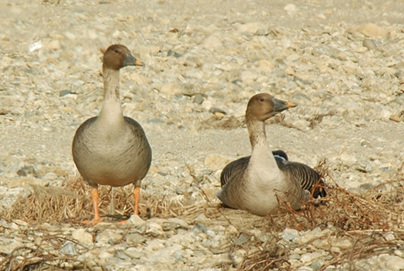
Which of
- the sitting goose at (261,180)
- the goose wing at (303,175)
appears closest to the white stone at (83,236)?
the sitting goose at (261,180)

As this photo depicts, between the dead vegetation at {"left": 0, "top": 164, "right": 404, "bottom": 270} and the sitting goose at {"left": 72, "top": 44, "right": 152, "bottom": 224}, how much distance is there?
1.71ft

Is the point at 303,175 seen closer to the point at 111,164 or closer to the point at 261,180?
the point at 261,180

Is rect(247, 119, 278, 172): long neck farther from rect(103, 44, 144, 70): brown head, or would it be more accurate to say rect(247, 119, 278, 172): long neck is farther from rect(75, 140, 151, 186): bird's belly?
rect(103, 44, 144, 70): brown head

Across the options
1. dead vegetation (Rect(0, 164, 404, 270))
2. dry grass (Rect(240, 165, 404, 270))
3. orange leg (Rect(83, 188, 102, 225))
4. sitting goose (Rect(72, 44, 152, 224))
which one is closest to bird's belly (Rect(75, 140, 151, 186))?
sitting goose (Rect(72, 44, 152, 224))

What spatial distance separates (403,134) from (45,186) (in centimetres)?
521

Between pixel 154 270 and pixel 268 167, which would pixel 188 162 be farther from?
pixel 154 270

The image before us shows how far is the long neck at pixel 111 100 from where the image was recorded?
7.34 meters

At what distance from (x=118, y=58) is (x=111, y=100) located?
43cm

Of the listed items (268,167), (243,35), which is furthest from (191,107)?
(268,167)

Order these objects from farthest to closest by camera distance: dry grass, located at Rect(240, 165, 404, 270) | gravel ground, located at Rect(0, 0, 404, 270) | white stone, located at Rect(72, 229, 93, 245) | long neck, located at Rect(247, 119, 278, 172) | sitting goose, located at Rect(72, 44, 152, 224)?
gravel ground, located at Rect(0, 0, 404, 270)
long neck, located at Rect(247, 119, 278, 172)
sitting goose, located at Rect(72, 44, 152, 224)
white stone, located at Rect(72, 229, 93, 245)
dry grass, located at Rect(240, 165, 404, 270)

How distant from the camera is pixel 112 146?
23.8 ft

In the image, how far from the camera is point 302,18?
48.2ft

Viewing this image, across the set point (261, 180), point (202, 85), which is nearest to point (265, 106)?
point (261, 180)

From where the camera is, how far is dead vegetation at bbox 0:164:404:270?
6172mm
